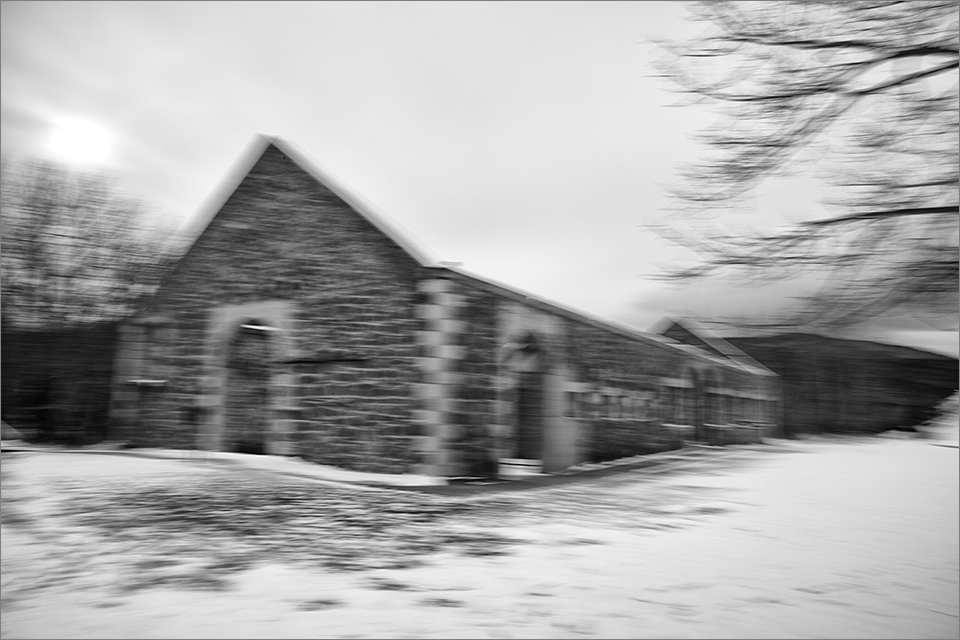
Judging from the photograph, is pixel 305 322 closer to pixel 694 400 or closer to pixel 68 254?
pixel 68 254

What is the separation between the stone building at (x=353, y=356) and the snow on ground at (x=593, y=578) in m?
2.08

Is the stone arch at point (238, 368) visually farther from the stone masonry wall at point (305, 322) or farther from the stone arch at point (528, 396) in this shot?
the stone arch at point (528, 396)

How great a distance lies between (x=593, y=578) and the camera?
408cm

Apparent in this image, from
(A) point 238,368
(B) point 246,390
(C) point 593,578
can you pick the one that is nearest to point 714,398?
(B) point 246,390

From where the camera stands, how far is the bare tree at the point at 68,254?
1062 cm

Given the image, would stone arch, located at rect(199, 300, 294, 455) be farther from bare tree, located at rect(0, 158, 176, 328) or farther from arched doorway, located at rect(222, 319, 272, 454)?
bare tree, located at rect(0, 158, 176, 328)

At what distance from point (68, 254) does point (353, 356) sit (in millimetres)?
6395

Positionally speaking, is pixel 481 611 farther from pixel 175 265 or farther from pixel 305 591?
pixel 175 265

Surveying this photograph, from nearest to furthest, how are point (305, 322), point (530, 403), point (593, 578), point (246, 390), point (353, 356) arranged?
1. point (593, 578)
2. point (353, 356)
3. point (305, 322)
4. point (530, 403)
5. point (246, 390)

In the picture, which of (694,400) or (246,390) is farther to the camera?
(694,400)

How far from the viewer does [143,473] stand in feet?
27.4

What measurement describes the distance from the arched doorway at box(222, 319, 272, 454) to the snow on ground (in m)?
3.65

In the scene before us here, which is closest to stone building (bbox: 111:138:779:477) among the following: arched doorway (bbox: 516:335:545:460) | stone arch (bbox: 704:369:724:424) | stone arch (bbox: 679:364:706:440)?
arched doorway (bbox: 516:335:545:460)

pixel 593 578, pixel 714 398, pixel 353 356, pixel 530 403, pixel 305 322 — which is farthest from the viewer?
pixel 714 398
